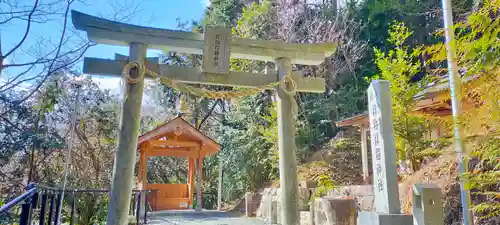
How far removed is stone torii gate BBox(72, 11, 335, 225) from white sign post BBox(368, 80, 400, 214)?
1.22 metres

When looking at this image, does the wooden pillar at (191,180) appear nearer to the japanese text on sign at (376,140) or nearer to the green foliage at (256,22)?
the green foliage at (256,22)

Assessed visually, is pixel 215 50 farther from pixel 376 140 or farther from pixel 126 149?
pixel 376 140

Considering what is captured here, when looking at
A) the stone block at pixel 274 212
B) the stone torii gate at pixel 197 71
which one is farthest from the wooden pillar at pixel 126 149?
the stone block at pixel 274 212

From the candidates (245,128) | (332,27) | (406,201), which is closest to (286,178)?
(406,201)

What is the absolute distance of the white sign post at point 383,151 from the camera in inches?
159

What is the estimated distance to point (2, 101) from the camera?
8797 mm

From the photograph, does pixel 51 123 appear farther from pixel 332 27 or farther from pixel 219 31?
pixel 332 27

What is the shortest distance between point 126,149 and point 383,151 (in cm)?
334

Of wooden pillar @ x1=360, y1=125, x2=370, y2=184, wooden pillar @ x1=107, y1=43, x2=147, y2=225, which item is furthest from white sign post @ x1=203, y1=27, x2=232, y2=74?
wooden pillar @ x1=360, y1=125, x2=370, y2=184

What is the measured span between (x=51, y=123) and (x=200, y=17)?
11.0 meters

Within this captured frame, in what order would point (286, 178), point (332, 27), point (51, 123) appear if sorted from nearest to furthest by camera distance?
point (286, 178), point (51, 123), point (332, 27)

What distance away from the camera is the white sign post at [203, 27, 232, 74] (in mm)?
5109

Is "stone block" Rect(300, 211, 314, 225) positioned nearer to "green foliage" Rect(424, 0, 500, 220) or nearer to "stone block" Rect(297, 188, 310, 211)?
"stone block" Rect(297, 188, 310, 211)

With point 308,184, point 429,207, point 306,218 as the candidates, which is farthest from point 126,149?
point 308,184
